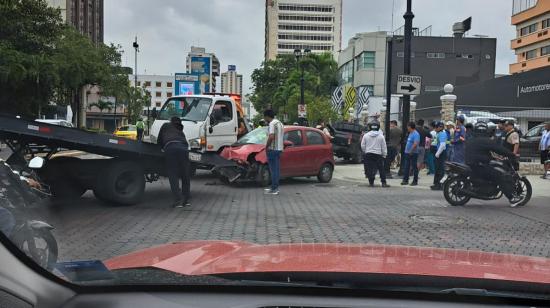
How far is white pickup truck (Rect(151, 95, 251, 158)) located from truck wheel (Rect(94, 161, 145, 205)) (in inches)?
168

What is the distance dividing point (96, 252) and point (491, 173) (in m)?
7.64

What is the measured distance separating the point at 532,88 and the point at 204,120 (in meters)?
24.0

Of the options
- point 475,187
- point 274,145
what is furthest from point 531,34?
point 274,145

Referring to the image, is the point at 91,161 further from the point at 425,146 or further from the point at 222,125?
the point at 425,146

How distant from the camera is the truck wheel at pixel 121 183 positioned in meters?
9.42

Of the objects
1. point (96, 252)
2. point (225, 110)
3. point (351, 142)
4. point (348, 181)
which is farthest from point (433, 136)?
point (96, 252)

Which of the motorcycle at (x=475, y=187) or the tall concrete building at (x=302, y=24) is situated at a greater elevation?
the tall concrete building at (x=302, y=24)

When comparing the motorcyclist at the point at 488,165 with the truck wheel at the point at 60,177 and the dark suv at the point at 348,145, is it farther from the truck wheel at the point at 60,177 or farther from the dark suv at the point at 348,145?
the dark suv at the point at 348,145

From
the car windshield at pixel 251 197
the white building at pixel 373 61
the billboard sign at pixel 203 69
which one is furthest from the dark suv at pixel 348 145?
the white building at pixel 373 61

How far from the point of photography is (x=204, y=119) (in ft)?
47.5

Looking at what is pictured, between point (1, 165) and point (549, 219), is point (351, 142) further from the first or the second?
point (1, 165)

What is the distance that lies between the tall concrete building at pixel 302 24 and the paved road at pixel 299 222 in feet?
534

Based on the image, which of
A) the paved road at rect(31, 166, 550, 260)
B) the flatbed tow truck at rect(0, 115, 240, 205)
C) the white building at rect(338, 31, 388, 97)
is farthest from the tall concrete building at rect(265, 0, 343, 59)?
the flatbed tow truck at rect(0, 115, 240, 205)

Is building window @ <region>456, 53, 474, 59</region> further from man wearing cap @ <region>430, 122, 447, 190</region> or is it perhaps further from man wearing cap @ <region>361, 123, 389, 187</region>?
man wearing cap @ <region>361, 123, 389, 187</region>
